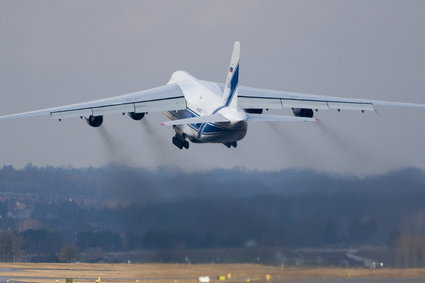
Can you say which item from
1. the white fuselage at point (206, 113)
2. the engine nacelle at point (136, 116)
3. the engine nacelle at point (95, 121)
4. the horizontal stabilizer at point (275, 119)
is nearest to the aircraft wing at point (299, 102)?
the white fuselage at point (206, 113)

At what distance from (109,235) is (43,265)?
6.68 metres

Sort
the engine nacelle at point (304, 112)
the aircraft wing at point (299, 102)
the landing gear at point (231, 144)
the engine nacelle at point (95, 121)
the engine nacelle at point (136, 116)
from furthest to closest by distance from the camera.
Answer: the engine nacelle at point (136, 116) < the engine nacelle at point (304, 112) < the aircraft wing at point (299, 102) < the engine nacelle at point (95, 121) < the landing gear at point (231, 144)

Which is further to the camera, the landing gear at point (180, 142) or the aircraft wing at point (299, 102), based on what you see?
the aircraft wing at point (299, 102)

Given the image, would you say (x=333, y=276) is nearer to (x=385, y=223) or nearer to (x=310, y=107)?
(x=385, y=223)

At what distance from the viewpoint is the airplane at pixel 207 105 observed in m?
83.9

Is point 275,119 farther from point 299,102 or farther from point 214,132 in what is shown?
point 299,102

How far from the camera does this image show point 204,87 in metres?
90.2

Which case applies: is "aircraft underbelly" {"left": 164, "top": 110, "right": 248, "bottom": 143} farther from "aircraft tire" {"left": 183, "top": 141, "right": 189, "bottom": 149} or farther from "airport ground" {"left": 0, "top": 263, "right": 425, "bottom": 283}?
"airport ground" {"left": 0, "top": 263, "right": 425, "bottom": 283}

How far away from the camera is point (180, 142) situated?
9156cm

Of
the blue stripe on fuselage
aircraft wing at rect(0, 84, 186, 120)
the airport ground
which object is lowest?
the airport ground

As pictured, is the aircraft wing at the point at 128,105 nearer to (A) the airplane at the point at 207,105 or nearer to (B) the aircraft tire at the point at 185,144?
(A) the airplane at the point at 207,105

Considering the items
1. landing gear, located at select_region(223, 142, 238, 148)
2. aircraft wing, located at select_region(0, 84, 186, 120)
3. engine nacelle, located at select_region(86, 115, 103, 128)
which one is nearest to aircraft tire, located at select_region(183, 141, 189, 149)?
aircraft wing, located at select_region(0, 84, 186, 120)

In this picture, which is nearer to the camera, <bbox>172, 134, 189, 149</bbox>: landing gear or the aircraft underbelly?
the aircraft underbelly

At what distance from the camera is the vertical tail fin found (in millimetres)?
84062
